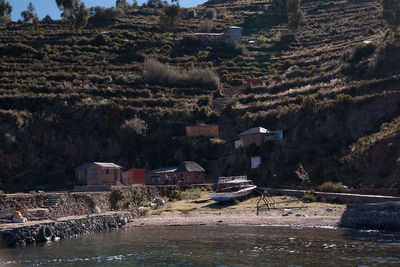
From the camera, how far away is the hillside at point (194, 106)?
45.1 metres

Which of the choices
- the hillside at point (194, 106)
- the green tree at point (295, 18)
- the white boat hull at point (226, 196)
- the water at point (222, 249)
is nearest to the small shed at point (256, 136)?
the hillside at point (194, 106)

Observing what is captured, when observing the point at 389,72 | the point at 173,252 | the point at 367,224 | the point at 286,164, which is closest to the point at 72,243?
the point at 173,252

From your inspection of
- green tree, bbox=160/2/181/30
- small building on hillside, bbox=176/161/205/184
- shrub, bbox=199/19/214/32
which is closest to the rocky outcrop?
small building on hillside, bbox=176/161/205/184

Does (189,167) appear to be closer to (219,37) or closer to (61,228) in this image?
(61,228)

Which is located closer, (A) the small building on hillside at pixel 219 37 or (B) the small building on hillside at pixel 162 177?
(B) the small building on hillside at pixel 162 177

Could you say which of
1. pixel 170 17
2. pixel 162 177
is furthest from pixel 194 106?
pixel 170 17

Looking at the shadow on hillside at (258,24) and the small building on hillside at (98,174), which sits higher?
the shadow on hillside at (258,24)

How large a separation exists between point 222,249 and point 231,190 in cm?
1596

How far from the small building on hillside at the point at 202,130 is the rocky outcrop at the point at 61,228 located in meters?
24.3

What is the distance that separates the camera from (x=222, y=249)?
22.3m

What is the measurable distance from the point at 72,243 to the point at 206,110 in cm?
3837

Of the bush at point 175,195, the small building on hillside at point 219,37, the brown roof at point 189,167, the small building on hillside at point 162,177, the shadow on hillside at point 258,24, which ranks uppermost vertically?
the shadow on hillside at point 258,24

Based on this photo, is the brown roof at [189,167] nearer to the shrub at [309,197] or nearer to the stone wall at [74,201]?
the stone wall at [74,201]

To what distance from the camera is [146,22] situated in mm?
111875
